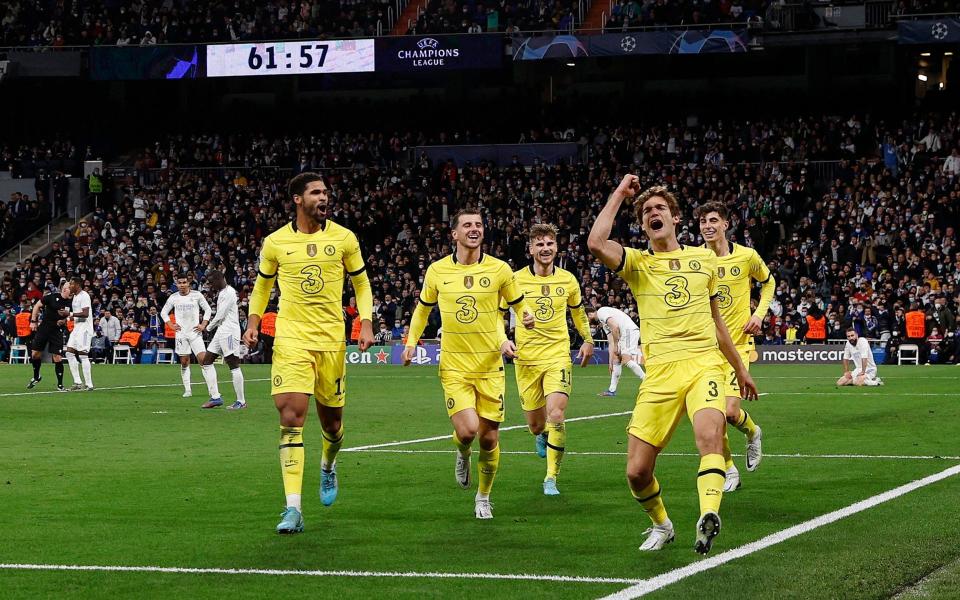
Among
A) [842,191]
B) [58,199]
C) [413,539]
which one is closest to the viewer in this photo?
[413,539]

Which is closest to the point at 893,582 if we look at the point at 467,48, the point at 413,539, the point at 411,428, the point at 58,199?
the point at 413,539

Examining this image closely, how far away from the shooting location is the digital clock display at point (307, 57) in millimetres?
50469

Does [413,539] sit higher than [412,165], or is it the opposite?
[412,165]

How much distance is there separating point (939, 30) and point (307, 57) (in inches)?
853

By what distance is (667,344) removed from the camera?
8969 millimetres

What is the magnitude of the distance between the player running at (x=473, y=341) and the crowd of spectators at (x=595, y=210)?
1147 inches

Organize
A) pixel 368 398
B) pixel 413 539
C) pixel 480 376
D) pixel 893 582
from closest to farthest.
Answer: pixel 893 582, pixel 413 539, pixel 480 376, pixel 368 398

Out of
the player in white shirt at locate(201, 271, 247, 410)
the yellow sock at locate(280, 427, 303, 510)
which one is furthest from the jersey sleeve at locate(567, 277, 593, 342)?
the player in white shirt at locate(201, 271, 247, 410)

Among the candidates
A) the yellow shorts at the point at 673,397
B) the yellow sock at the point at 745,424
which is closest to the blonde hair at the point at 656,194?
the yellow shorts at the point at 673,397

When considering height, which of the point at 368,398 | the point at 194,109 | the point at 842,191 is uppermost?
the point at 194,109

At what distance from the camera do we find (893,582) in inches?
309

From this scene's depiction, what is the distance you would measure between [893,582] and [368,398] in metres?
18.9

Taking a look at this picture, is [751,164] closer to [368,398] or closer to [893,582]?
[368,398]

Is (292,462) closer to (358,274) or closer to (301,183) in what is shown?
(358,274)
